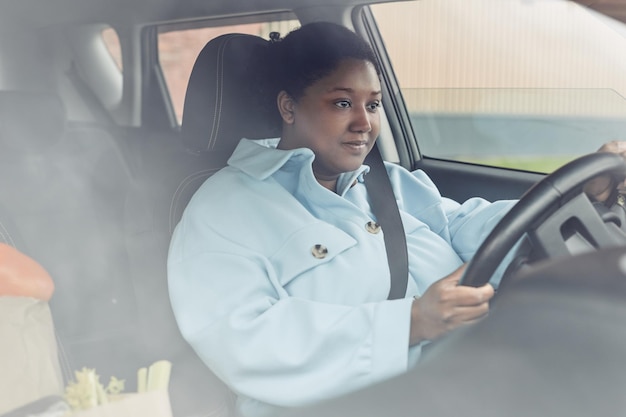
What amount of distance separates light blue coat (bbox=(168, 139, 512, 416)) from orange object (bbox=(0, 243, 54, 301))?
0.25 meters

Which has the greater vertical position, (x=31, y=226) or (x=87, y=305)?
(x=31, y=226)

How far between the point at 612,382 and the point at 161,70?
3.17m

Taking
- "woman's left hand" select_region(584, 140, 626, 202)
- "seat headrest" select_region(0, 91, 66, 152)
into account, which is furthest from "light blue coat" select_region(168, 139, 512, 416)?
"seat headrest" select_region(0, 91, 66, 152)

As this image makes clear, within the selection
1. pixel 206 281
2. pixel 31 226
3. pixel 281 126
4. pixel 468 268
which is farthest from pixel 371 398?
pixel 31 226

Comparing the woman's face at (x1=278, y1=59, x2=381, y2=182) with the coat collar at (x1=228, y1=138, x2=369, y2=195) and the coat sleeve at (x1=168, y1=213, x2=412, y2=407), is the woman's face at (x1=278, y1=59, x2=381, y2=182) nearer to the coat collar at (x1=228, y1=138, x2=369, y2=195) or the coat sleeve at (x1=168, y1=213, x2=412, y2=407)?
the coat collar at (x1=228, y1=138, x2=369, y2=195)

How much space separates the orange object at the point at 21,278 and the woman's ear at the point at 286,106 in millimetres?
635

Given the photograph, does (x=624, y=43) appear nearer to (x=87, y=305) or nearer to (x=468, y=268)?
(x=468, y=268)

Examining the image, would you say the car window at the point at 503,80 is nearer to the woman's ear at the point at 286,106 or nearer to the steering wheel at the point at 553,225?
the steering wheel at the point at 553,225

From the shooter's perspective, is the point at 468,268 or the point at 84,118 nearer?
the point at 468,268

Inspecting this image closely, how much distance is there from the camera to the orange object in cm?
125

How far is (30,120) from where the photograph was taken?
213cm

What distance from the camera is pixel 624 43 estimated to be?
131 cm

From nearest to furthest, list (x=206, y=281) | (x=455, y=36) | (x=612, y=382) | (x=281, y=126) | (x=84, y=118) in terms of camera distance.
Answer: (x=612, y=382)
(x=206, y=281)
(x=281, y=126)
(x=455, y=36)
(x=84, y=118)

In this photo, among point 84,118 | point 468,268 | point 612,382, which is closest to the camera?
point 612,382
